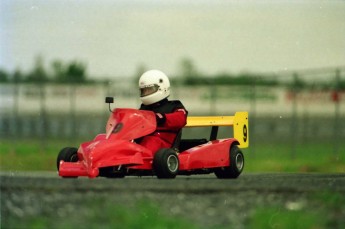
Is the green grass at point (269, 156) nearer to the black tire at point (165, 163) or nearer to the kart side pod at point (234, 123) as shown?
the kart side pod at point (234, 123)

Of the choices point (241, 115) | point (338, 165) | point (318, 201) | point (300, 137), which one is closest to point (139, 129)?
point (241, 115)

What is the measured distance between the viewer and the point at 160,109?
1170 centimetres

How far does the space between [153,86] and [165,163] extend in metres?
0.89

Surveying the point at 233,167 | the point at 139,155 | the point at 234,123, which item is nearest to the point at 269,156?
the point at 234,123

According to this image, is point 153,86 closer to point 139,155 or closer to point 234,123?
point 139,155

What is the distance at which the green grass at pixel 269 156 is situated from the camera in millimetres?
17422

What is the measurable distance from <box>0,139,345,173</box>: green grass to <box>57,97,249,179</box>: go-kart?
14.9 feet

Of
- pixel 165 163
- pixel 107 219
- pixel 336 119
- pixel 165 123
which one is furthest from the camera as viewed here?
pixel 336 119

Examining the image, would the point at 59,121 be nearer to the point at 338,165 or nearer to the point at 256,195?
the point at 338,165

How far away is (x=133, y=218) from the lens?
7.84 m

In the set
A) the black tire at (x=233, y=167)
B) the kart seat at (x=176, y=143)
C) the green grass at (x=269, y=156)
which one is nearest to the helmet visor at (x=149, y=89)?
the kart seat at (x=176, y=143)

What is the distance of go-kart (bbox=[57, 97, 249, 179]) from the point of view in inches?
437

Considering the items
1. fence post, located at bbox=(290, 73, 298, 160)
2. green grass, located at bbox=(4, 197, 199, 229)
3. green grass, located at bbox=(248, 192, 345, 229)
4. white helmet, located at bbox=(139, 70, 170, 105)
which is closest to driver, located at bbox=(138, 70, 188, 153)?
white helmet, located at bbox=(139, 70, 170, 105)

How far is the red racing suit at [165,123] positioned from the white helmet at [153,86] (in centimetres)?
10
